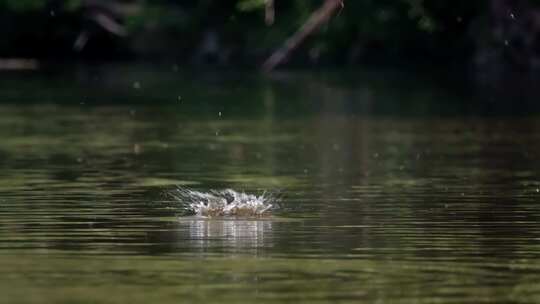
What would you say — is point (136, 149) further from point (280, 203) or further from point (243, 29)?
point (243, 29)

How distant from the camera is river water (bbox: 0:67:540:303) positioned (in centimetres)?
1191

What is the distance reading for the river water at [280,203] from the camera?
11906 mm

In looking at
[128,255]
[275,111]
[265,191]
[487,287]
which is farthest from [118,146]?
[487,287]

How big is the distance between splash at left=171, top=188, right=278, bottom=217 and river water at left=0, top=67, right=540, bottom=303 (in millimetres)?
177

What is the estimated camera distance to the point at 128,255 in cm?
1323

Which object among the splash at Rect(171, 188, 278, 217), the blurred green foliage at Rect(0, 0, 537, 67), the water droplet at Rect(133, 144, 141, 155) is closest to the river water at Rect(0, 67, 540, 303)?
the water droplet at Rect(133, 144, 141, 155)

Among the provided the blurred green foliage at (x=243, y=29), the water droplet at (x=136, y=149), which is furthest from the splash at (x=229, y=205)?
the blurred green foliage at (x=243, y=29)

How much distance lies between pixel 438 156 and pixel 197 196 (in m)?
6.48

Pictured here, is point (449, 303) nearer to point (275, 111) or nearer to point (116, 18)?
point (275, 111)

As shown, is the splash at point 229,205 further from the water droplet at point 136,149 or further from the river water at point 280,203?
the water droplet at point 136,149

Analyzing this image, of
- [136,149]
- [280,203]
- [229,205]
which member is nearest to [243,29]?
[136,149]

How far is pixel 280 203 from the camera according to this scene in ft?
58.0

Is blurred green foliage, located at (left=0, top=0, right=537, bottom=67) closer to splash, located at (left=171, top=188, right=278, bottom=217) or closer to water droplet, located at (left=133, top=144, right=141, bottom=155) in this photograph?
water droplet, located at (left=133, top=144, right=141, bottom=155)

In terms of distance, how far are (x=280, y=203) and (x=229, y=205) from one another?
4.02ft
